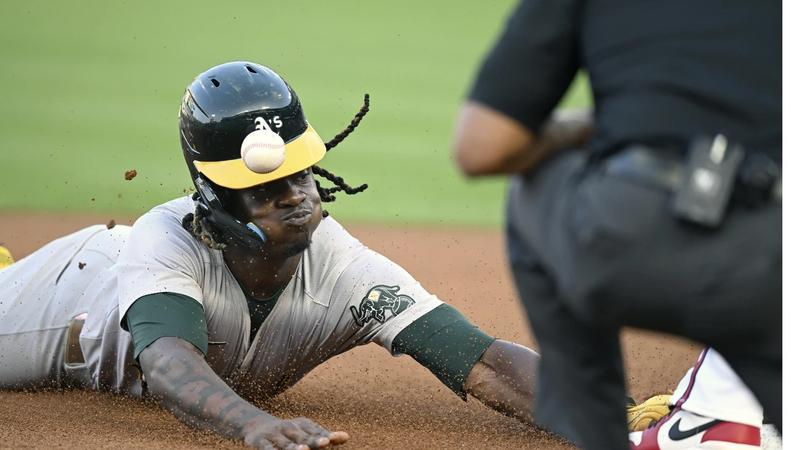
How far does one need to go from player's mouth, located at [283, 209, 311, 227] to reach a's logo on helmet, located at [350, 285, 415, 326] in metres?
0.47

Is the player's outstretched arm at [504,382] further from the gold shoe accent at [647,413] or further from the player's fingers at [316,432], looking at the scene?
the player's fingers at [316,432]

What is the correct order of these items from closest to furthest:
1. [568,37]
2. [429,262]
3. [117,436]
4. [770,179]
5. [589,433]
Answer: [770,179] < [568,37] < [589,433] < [117,436] < [429,262]

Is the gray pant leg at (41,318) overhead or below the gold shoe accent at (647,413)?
overhead

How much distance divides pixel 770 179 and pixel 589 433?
76cm

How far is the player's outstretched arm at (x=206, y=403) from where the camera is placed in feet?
11.3

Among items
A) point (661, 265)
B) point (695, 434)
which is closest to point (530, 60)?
point (661, 265)

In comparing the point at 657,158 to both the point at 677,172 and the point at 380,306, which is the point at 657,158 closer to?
the point at 677,172

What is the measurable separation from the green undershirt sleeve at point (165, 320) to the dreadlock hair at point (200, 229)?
28 centimetres

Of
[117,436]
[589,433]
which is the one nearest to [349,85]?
[117,436]

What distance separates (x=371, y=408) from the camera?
4.52 metres

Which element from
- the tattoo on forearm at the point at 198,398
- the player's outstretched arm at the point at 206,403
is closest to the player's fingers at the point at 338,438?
the player's outstretched arm at the point at 206,403

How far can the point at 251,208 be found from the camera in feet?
13.1

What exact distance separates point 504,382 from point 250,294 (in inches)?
39.1
